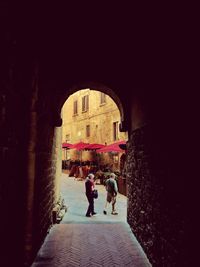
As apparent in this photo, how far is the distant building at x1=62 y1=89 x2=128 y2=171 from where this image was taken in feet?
74.8

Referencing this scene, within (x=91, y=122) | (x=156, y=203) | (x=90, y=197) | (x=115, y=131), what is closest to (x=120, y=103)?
(x=90, y=197)

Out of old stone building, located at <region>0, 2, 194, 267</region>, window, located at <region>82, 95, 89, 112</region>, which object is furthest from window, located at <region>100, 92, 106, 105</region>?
old stone building, located at <region>0, 2, 194, 267</region>

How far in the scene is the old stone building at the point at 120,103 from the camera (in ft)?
13.2

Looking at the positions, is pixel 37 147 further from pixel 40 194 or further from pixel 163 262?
pixel 163 262

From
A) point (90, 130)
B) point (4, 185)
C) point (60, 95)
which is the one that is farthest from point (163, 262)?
point (90, 130)

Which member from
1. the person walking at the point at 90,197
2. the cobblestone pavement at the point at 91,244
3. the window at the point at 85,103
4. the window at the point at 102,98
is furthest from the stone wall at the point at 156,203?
the window at the point at 85,103

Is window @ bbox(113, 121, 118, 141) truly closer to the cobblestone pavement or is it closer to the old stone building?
the cobblestone pavement

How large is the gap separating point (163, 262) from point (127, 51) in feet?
17.3

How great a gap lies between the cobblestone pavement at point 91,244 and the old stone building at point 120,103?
280 millimetres

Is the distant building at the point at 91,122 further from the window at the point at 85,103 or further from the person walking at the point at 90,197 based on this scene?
the person walking at the point at 90,197

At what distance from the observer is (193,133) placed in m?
3.67

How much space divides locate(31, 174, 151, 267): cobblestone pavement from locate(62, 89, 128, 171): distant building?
11.5 meters

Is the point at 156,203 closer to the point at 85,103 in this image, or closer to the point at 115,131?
the point at 115,131

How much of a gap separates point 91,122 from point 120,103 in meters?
17.8
